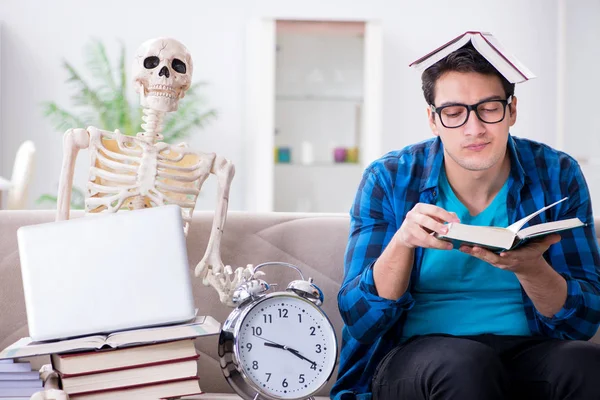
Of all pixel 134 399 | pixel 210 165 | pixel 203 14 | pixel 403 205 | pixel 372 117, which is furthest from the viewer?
pixel 203 14

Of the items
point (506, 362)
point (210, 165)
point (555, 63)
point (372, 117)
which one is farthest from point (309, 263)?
point (555, 63)

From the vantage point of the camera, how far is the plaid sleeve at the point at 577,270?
1555 millimetres

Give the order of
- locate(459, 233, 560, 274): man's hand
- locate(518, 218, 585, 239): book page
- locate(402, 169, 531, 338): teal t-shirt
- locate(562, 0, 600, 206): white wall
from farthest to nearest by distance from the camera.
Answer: locate(562, 0, 600, 206): white wall < locate(402, 169, 531, 338): teal t-shirt < locate(459, 233, 560, 274): man's hand < locate(518, 218, 585, 239): book page

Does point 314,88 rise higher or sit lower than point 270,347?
higher

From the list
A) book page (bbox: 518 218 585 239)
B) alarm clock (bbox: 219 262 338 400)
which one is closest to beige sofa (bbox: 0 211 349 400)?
alarm clock (bbox: 219 262 338 400)

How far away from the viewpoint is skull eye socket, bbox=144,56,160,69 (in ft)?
6.17

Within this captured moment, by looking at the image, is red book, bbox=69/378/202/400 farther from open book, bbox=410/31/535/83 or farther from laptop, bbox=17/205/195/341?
open book, bbox=410/31/535/83

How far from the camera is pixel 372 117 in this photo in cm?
496

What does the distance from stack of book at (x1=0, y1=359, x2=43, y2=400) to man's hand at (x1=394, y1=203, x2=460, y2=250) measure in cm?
78

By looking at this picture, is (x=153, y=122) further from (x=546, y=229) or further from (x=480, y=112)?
(x=546, y=229)

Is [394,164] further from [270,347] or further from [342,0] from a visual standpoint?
[342,0]

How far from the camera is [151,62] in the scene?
189 cm

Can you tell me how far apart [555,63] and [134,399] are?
4.80 m

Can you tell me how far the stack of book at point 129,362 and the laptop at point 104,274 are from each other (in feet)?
0.11
